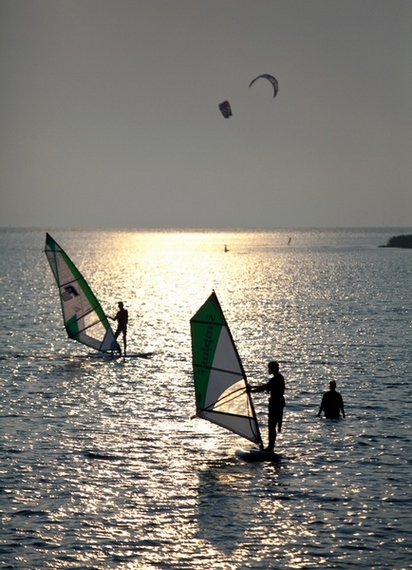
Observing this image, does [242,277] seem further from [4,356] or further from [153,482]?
[153,482]

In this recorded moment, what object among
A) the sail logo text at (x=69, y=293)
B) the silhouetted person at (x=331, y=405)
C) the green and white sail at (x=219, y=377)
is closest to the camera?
the green and white sail at (x=219, y=377)

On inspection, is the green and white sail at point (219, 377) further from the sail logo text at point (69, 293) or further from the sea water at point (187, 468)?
the sail logo text at point (69, 293)

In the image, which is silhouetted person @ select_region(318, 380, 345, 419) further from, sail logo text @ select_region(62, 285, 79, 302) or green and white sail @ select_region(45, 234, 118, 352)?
sail logo text @ select_region(62, 285, 79, 302)

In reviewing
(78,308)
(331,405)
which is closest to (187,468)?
(331,405)

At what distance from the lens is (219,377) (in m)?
23.9

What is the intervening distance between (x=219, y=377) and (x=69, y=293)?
19.0 metres

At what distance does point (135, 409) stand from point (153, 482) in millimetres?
8713

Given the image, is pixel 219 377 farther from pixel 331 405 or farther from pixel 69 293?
pixel 69 293

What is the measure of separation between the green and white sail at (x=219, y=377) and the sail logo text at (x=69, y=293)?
18.3 meters

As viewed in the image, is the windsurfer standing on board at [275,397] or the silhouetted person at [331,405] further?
the silhouetted person at [331,405]

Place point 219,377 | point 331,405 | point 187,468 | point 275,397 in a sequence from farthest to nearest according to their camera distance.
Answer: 1. point 331,405
2. point 219,377
3. point 275,397
4. point 187,468

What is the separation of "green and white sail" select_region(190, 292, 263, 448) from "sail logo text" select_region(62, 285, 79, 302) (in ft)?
60.1

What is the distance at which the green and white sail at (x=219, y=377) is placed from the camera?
2358 centimetres

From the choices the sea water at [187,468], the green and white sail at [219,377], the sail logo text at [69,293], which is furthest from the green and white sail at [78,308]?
the green and white sail at [219,377]
